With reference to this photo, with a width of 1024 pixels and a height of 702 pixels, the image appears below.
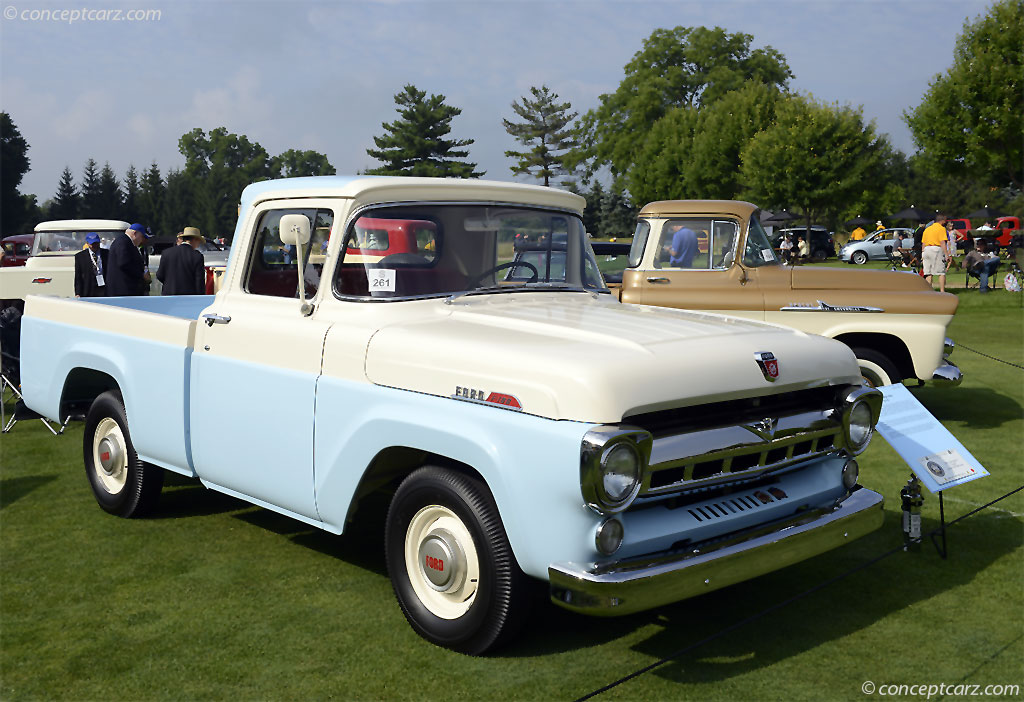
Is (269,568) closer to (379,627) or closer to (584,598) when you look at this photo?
(379,627)

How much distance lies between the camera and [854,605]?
4.69 meters

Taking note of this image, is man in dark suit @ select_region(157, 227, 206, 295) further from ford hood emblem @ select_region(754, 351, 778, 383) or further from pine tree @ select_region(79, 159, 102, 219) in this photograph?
pine tree @ select_region(79, 159, 102, 219)

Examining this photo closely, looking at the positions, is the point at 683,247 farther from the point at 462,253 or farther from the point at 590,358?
the point at 590,358

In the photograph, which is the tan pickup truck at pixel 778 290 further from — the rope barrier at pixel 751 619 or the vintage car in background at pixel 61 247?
the vintage car in background at pixel 61 247

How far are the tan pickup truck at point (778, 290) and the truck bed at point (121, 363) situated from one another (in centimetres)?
400

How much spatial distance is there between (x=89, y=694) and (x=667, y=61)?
245 ft

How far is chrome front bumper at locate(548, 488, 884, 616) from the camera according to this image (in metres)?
3.50

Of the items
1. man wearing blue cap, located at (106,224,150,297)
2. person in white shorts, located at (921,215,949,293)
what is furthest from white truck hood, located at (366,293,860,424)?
person in white shorts, located at (921,215,949,293)

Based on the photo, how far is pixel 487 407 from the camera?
381 centimetres

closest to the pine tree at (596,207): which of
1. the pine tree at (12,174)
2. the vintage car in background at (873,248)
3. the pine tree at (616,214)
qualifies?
the pine tree at (616,214)

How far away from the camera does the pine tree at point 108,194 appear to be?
3605 inches

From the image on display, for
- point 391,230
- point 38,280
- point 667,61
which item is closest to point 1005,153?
point 38,280

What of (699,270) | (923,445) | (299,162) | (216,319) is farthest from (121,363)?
(299,162)

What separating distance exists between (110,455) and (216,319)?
1596mm
